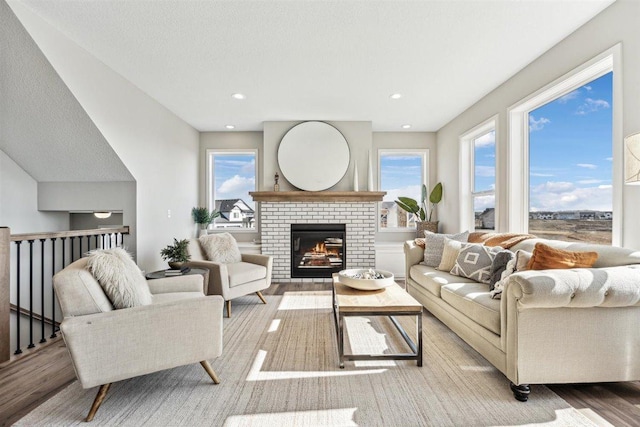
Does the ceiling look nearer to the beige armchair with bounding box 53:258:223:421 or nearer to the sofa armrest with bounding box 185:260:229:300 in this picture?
the beige armchair with bounding box 53:258:223:421

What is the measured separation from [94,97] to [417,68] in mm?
3085

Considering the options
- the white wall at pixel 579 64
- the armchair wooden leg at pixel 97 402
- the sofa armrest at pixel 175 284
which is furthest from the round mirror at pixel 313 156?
the armchair wooden leg at pixel 97 402

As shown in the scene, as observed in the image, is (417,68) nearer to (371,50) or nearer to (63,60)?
(371,50)

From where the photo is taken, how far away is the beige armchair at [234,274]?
332cm

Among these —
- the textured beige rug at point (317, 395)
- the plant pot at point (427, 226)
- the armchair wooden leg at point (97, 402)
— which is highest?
the plant pot at point (427, 226)

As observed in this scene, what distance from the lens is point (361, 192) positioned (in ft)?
16.2

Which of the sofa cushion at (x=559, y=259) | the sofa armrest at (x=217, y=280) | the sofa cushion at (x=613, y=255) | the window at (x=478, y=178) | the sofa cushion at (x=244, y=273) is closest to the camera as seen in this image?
the sofa cushion at (x=613, y=255)

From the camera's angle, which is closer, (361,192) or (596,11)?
(596,11)

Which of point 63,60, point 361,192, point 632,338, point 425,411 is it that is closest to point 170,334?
point 425,411

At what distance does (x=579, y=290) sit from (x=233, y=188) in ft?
16.6

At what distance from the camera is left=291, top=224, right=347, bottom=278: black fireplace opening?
5082 millimetres

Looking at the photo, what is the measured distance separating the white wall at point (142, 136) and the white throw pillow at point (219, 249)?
2.20ft

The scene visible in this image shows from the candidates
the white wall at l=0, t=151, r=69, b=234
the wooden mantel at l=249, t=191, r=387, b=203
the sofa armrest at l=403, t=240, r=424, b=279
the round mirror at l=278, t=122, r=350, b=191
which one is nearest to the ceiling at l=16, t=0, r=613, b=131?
the round mirror at l=278, t=122, r=350, b=191

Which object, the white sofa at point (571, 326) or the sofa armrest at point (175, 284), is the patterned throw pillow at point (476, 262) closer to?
the white sofa at point (571, 326)
